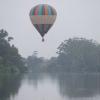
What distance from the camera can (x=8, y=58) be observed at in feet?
225

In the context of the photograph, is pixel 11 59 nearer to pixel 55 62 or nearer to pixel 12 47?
pixel 12 47

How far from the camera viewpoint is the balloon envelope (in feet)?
112

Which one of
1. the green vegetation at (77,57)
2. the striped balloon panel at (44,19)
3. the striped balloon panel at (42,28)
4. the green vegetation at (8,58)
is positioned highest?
the striped balloon panel at (44,19)

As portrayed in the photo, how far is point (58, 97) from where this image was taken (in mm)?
29031

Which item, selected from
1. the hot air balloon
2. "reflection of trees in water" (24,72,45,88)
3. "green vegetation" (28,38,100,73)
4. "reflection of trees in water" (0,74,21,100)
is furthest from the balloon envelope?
"green vegetation" (28,38,100,73)

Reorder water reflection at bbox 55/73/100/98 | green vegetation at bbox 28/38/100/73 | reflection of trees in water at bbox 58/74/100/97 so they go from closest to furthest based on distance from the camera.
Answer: water reflection at bbox 55/73/100/98 < reflection of trees in water at bbox 58/74/100/97 < green vegetation at bbox 28/38/100/73

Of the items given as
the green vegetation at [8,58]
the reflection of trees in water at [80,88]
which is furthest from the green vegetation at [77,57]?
the reflection of trees in water at [80,88]

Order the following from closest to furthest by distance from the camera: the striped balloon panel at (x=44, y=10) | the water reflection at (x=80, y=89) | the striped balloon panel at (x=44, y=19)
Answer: the water reflection at (x=80, y=89)
the striped balloon panel at (x=44, y=10)
the striped balloon panel at (x=44, y=19)

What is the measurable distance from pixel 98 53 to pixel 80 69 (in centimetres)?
622

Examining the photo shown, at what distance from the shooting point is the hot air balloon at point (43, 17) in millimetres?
34000

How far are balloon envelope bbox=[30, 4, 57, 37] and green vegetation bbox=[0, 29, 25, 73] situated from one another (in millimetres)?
29100

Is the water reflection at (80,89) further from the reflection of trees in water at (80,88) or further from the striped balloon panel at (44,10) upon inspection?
the striped balloon panel at (44,10)

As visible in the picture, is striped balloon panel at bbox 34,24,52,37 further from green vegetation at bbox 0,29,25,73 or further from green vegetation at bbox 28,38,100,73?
green vegetation at bbox 28,38,100,73

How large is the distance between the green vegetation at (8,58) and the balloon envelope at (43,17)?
95.5 ft
